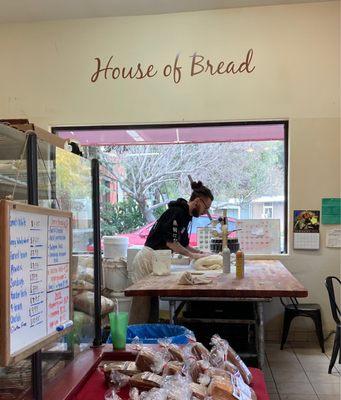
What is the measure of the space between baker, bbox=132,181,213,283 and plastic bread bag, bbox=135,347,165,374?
258 centimetres

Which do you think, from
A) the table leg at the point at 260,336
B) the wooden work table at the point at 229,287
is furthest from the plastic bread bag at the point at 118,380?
the table leg at the point at 260,336

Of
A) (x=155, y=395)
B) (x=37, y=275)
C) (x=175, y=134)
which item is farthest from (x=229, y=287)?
(x=175, y=134)

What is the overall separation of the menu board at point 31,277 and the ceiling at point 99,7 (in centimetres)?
392

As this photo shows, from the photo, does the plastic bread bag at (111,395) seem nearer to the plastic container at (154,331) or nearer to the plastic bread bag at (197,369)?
the plastic bread bag at (197,369)

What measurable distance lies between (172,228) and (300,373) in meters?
1.64

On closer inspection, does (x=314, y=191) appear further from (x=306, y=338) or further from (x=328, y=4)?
(x=328, y=4)

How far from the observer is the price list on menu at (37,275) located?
995 mm

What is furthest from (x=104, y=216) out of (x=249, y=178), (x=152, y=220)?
(x=249, y=178)

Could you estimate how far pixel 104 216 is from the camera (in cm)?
506

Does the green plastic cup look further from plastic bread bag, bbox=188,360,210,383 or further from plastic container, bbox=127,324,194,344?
plastic container, bbox=127,324,194,344

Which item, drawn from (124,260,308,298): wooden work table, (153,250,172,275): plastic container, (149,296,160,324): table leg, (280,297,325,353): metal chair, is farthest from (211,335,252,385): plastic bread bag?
(280,297,325,353): metal chair

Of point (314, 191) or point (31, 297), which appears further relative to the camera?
point (314, 191)

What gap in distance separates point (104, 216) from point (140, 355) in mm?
3808

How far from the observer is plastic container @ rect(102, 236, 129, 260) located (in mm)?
4867
